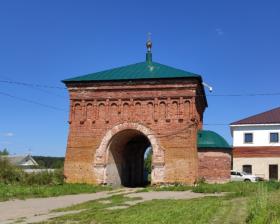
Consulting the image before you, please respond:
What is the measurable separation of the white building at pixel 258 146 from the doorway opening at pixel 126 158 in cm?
1038

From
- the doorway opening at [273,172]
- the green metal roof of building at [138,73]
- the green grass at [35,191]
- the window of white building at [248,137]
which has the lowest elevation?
the green grass at [35,191]

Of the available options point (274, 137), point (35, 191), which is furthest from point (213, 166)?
point (274, 137)

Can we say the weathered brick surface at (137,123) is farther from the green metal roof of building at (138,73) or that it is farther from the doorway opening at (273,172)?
the doorway opening at (273,172)

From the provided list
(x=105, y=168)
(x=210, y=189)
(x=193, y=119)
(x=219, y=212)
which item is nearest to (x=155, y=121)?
(x=193, y=119)

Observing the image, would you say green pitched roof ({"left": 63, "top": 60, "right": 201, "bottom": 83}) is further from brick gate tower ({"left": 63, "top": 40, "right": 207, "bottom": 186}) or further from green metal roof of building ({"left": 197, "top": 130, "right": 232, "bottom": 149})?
green metal roof of building ({"left": 197, "top": 130, "right": 232, "bottom": 149})

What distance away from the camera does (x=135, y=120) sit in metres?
30.8

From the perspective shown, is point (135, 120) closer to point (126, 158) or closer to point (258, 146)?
point (126, 158)

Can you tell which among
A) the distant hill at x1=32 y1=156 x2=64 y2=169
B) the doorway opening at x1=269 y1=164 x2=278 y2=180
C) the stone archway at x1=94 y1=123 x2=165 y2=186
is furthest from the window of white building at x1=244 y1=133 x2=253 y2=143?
the distant hill at x1=32 y1=156 x2=64 y2=169

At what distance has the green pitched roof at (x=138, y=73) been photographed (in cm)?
3061

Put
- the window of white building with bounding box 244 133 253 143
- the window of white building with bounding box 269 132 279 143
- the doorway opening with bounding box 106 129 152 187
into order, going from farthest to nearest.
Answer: the window of white building with bounding box 244 133 253 143 < the window of white building with bounding box 269 132 279 143 < the doorway opening with bounding box 106 129 152 187

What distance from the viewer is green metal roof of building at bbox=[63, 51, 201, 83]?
100 ft

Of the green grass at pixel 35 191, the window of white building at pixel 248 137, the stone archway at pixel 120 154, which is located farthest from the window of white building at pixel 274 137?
the green grass at pixel 35 191

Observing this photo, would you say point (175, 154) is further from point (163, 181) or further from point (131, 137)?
point (131, 137)

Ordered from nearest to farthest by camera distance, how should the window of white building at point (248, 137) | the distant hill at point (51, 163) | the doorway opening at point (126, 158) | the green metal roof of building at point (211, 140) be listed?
the green metal roof of building at point (211, 140)
the doorway opening at point (126, 158)
the distant hill at point (51, 163)
the window of white building at point (248, 137)
